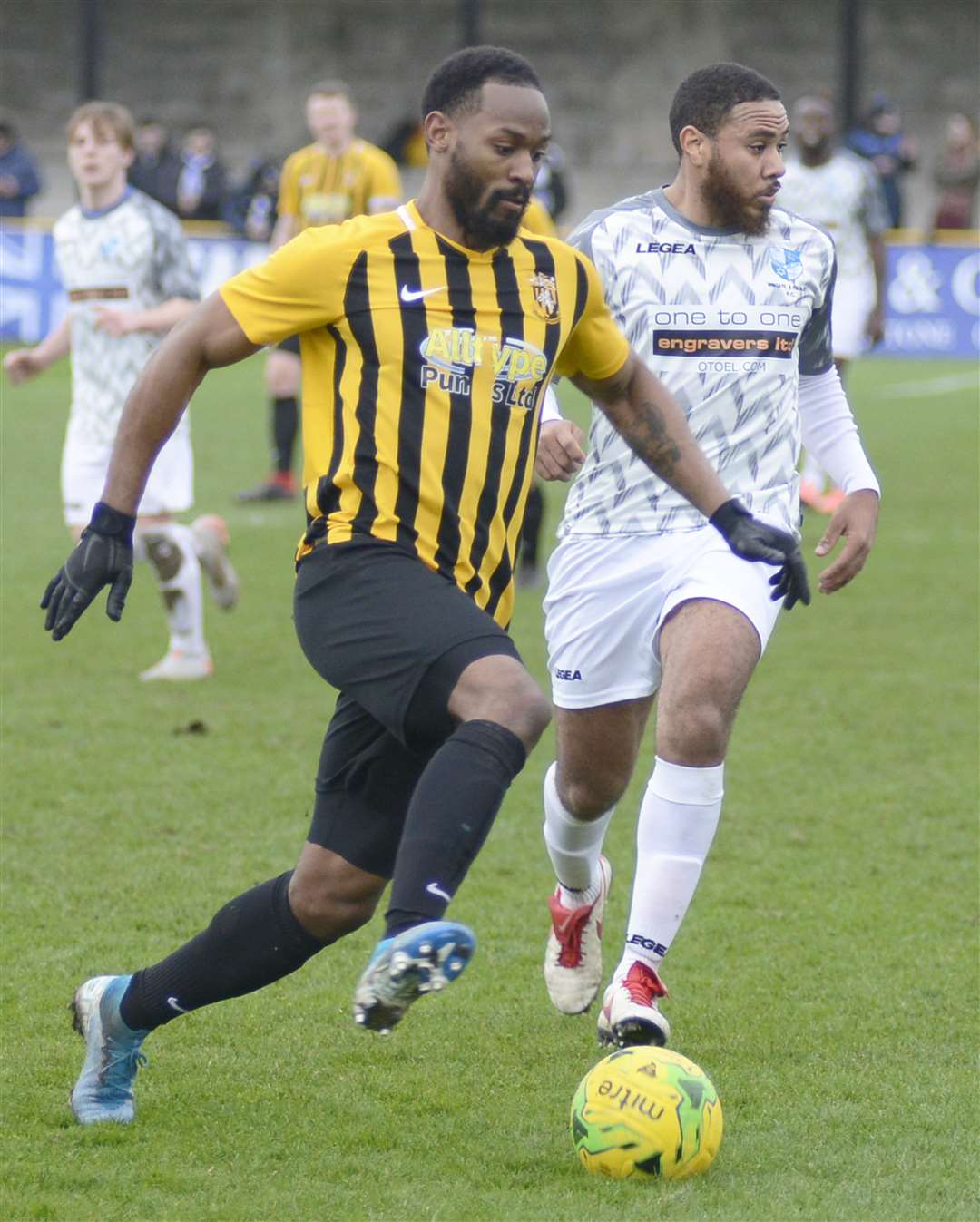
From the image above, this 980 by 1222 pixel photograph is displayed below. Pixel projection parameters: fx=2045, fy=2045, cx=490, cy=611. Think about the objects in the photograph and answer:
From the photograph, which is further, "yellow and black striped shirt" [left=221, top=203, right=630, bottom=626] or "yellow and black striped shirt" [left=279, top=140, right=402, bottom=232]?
"yellow and black striped shirt" [left=279, top=140, right=402, bottom=232]

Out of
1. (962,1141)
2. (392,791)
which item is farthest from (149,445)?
(962,1141)

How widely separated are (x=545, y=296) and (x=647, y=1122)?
1.52m

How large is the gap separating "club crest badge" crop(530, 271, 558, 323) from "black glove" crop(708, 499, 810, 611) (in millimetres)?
516

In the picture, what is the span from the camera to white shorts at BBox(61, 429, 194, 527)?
8.38 metres

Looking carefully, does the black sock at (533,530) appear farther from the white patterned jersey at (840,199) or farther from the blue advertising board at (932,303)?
the blue advertising board at (932,303)

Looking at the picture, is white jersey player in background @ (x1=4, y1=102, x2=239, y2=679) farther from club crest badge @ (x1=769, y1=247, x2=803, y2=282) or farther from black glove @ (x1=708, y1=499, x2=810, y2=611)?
black glove @ (x1=708, y1=499, x2=810, y2=611)

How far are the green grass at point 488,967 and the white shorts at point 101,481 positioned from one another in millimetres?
752

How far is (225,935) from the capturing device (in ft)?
12.7

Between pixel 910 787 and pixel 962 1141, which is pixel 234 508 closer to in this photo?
pixel 910 787

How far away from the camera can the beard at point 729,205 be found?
468cm

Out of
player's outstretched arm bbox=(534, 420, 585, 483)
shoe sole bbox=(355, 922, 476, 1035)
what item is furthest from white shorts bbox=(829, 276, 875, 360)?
shoe sole bbox=(355, 922, 476, 1035)

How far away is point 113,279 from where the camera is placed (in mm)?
8484

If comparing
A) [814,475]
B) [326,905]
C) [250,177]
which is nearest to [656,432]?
[326,905]

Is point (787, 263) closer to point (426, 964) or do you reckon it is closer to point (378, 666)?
point (378, 666)
